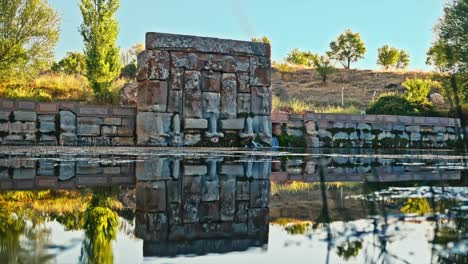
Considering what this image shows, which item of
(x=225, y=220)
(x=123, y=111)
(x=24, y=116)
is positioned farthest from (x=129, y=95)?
(x=225, y=220)

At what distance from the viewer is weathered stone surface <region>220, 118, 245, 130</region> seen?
11320mm

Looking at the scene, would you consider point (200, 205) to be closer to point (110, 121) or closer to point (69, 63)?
point (110, 121)

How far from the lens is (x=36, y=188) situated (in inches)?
128

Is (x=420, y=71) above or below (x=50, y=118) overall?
above

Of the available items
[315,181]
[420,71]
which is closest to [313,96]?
[420,71]

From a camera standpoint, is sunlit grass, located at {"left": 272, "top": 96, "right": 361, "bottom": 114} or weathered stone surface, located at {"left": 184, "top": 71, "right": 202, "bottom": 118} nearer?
weathered stone surface, located at {"left": 184, "top": 71, "right": 202, "bottom": 118}

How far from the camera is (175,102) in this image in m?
10.8

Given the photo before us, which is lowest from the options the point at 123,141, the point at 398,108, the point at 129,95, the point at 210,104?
the point at 123,141

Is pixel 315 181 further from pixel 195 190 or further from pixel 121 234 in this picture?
pixel 121 234

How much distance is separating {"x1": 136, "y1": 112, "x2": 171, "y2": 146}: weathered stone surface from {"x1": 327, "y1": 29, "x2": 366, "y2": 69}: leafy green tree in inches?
1631

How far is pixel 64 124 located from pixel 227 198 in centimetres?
869

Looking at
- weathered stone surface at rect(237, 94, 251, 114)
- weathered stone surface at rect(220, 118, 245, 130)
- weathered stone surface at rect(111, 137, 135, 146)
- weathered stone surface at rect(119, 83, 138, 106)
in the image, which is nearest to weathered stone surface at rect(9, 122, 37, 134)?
weathered stone surface at rect(111, 137, 135, 146)

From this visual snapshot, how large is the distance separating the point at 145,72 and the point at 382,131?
7.40 meters

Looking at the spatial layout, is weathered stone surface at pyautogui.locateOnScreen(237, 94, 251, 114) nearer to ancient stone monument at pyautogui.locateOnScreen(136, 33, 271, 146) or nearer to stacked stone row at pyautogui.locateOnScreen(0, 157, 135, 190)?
ancient stone monument at pyautogui.locateOnScreen(136, 33, 271, 146)
